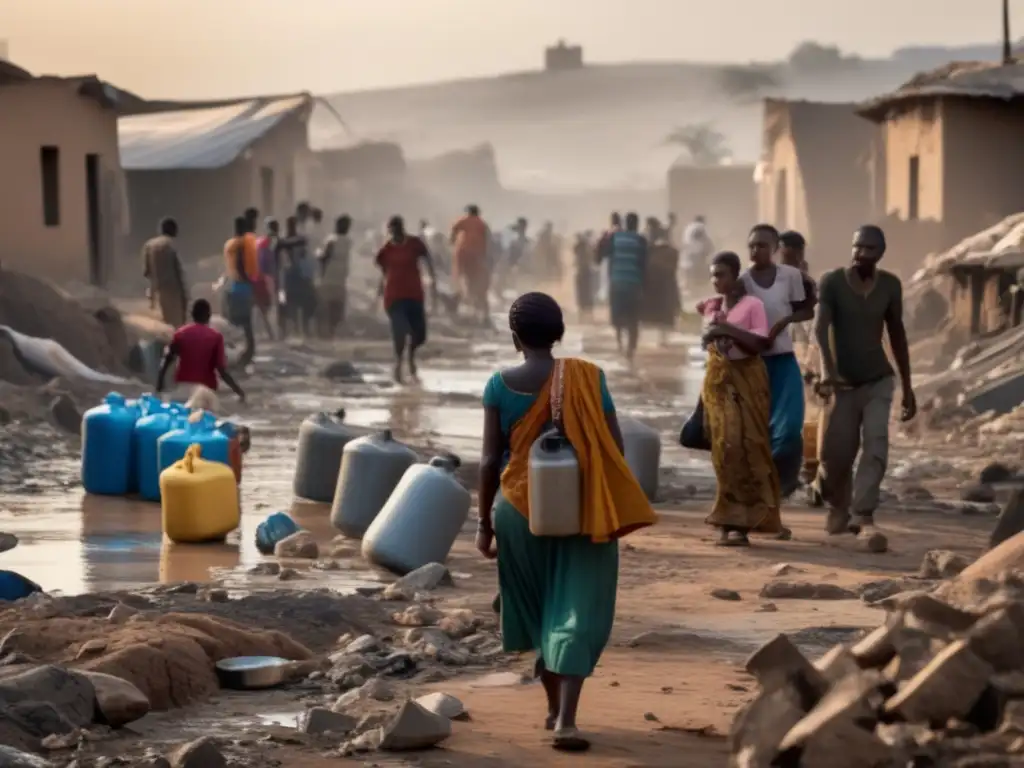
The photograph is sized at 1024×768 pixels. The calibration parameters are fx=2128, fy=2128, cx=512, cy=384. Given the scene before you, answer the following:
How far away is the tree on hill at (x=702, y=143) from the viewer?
89.3 metres

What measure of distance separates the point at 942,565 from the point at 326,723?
372 centimetres

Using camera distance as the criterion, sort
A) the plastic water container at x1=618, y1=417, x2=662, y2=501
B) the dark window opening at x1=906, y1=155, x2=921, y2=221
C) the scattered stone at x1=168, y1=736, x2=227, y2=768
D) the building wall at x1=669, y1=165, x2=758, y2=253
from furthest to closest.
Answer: the building wall at x1=669, y1=165, x2=758, y2=253, the dark window opening at x1=906, y1=155, x2=921, y2=221, the plastic water container at x1=618, y1=417, x2=662, y2=501, the scattered stone at x1=168, y1=736, x2=227, y2=768

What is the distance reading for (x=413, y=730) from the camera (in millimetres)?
6191

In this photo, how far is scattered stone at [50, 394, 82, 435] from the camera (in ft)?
51.1

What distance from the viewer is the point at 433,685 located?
23.8ft

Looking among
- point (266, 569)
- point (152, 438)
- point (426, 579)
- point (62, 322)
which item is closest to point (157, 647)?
point (426, 579)

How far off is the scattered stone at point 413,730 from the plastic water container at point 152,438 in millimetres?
6065

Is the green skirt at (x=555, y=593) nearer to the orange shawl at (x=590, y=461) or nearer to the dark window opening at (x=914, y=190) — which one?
the orange shawl at (x=590, y=461)

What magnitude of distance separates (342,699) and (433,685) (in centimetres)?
45

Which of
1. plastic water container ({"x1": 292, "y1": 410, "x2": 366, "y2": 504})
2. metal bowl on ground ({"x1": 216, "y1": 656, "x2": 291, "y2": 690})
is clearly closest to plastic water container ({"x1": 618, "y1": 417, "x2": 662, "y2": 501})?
plastic water container ({"x1": 292, "y1": 410, "x2": 366, "y2": 504})

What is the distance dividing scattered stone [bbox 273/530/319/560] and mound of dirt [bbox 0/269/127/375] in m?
9.07

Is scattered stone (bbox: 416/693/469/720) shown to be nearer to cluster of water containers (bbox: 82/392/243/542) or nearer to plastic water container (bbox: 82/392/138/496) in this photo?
cluster of water containers (bbox: 82/392/243/542)

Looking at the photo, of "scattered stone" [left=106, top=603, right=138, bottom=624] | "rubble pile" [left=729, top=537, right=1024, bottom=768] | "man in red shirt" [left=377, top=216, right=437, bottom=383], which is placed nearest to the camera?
"rubble pile" [left=729, top=537, right=1024, bottom=768]

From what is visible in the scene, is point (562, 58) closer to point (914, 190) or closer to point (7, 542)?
point (914, 190)
